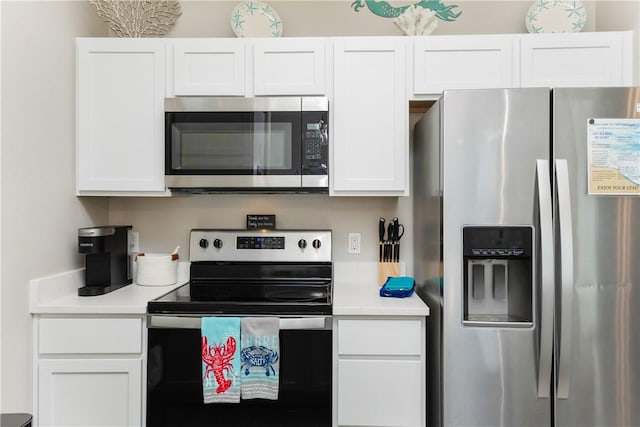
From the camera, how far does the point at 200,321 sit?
5.83 ft

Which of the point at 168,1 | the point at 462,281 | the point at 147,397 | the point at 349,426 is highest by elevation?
the point at 168,1

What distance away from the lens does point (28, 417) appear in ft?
3.14

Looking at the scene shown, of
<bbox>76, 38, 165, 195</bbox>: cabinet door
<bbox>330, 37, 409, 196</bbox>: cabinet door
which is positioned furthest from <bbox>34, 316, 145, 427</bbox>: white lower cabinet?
<bbox>330, 37, 409, 196</bbox>: cabinet door

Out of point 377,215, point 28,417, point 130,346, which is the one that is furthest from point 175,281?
point 28,417

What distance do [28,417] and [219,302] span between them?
2.87 feet

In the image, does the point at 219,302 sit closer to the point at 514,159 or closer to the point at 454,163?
the point at 454,163

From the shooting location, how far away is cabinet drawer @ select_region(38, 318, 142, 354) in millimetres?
1790

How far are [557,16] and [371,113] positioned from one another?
1.11m

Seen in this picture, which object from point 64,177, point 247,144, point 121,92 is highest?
point 121,92

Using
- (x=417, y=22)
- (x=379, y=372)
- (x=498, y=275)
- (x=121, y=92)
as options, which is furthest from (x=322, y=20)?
(x=379, y=372)

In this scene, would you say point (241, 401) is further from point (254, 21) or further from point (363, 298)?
point (254, 21)

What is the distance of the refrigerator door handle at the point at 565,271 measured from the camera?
1.55 meters

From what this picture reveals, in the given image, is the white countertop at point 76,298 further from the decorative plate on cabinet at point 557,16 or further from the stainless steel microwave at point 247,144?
the decorative plate on cabinet at point 557,16

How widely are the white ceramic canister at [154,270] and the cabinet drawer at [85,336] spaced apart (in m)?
0.45
